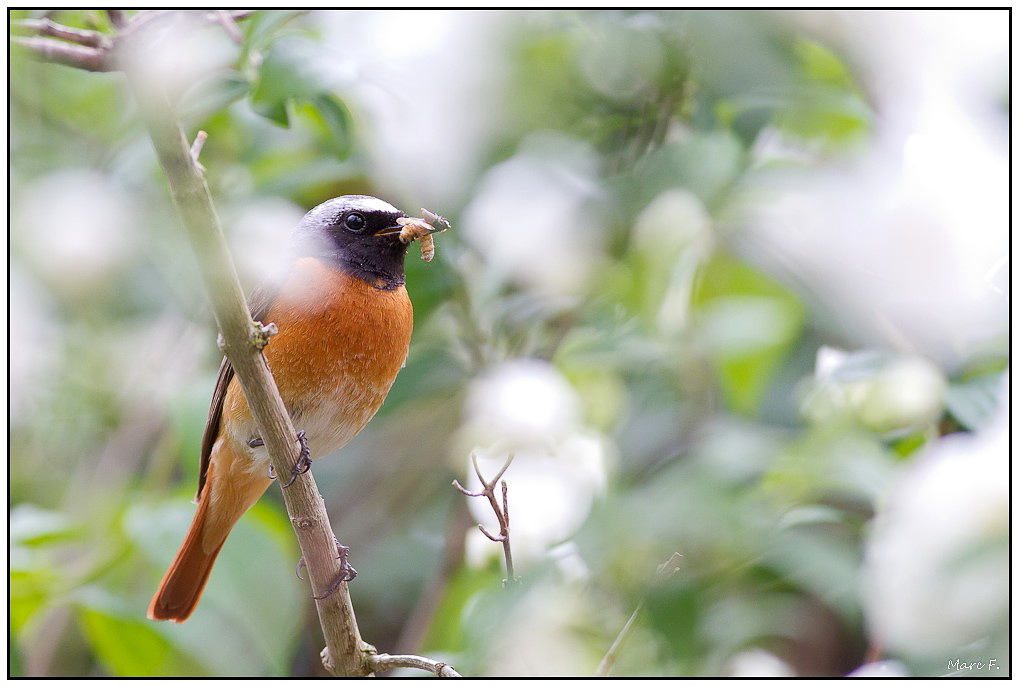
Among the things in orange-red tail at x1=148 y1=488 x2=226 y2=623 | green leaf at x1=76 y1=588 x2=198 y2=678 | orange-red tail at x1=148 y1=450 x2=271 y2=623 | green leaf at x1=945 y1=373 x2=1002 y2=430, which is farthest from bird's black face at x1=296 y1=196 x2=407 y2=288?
green leaf at x1=945 y1=373 x2=1002 y2=430

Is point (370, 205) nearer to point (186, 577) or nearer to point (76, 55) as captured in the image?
point (76, 55)

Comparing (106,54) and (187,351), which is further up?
(106,54)

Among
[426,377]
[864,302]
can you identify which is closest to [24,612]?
[426,377]

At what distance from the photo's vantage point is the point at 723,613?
2033 millimetres

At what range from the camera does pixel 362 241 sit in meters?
1.42

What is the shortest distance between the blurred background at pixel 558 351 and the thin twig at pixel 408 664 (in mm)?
219

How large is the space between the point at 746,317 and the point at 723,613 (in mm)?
661

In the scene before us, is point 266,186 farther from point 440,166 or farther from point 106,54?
point 106,54

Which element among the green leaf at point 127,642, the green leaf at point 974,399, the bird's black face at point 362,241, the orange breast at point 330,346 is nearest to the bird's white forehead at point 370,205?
the bird's black face at point 362,241

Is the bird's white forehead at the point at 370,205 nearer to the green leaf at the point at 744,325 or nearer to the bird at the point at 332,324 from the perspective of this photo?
the bird at the point at 332,324

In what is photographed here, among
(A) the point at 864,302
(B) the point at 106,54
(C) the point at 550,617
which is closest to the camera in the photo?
(B) the point at 106,54

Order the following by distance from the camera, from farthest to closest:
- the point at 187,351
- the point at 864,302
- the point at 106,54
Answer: the point at 187,351, the point at 864,302, the point at 106,54

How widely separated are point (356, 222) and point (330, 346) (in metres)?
0.20

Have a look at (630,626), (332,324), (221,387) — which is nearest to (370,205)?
(332,324)
